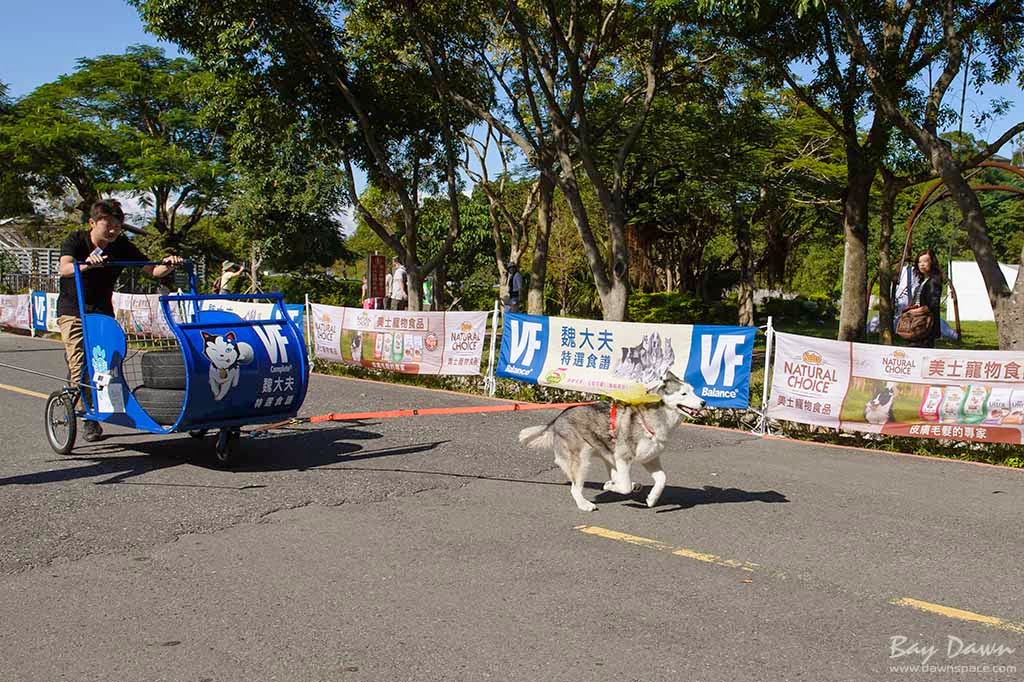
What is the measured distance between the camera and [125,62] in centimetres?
4088

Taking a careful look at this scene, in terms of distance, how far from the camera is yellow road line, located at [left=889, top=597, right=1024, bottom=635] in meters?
4.65

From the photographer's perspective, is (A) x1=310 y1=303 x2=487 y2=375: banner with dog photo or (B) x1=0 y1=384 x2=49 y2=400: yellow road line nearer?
(B) x1=0 y1=384 x2=49 y2=400: yellow road line

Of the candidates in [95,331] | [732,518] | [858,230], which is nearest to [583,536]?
[732,518]

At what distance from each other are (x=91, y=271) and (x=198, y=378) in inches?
70.6

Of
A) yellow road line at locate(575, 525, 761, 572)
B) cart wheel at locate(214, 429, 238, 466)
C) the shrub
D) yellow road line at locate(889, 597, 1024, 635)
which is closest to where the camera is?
yellow road line at locate(889, 597, 1024, 635)

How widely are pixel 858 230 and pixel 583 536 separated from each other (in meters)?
13.5

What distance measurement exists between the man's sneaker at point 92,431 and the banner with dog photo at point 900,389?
769 centimetres

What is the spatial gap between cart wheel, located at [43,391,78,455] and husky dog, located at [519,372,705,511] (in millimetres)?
4403

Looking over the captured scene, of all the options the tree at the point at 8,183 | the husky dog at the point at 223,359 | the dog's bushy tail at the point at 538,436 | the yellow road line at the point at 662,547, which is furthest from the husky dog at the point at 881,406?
the tree at the point at 8,183

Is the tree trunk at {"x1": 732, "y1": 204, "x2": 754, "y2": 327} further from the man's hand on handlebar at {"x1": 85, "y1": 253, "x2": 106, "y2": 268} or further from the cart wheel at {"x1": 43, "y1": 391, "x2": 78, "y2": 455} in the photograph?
the man's hand on handlebar at {"x1": 85, "y1": 253, "x2": 106, "y2": 268}

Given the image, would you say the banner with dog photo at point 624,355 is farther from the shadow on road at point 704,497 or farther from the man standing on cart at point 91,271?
the man standing on cart at point 91,271

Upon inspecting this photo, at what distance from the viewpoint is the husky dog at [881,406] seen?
10297 millimetres

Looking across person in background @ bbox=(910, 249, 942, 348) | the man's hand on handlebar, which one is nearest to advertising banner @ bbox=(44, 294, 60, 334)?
the man's hand on handlebar

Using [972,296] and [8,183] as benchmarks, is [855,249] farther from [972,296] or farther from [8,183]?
[972,296]
